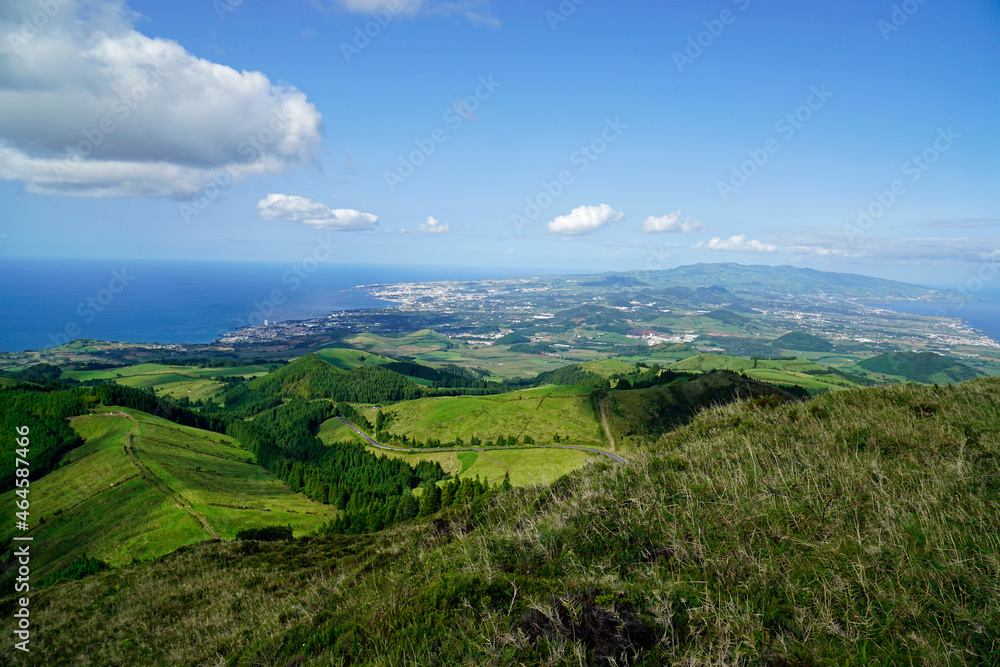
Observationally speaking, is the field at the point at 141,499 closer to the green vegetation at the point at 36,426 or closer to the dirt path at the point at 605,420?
the green vegetation at the point at 36,426

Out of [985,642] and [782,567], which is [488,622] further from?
[985,642]

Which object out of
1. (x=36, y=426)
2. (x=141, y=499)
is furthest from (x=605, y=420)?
(x=36, y=426)

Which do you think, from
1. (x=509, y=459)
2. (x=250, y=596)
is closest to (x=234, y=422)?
(x=509, y=459)

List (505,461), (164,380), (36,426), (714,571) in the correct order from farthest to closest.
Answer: (164,380) < (505,461) < (36,426) < (714,571)

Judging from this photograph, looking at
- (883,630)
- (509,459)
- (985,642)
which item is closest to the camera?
(985,642)

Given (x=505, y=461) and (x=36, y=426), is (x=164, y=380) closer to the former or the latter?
(x=36, y=426)
